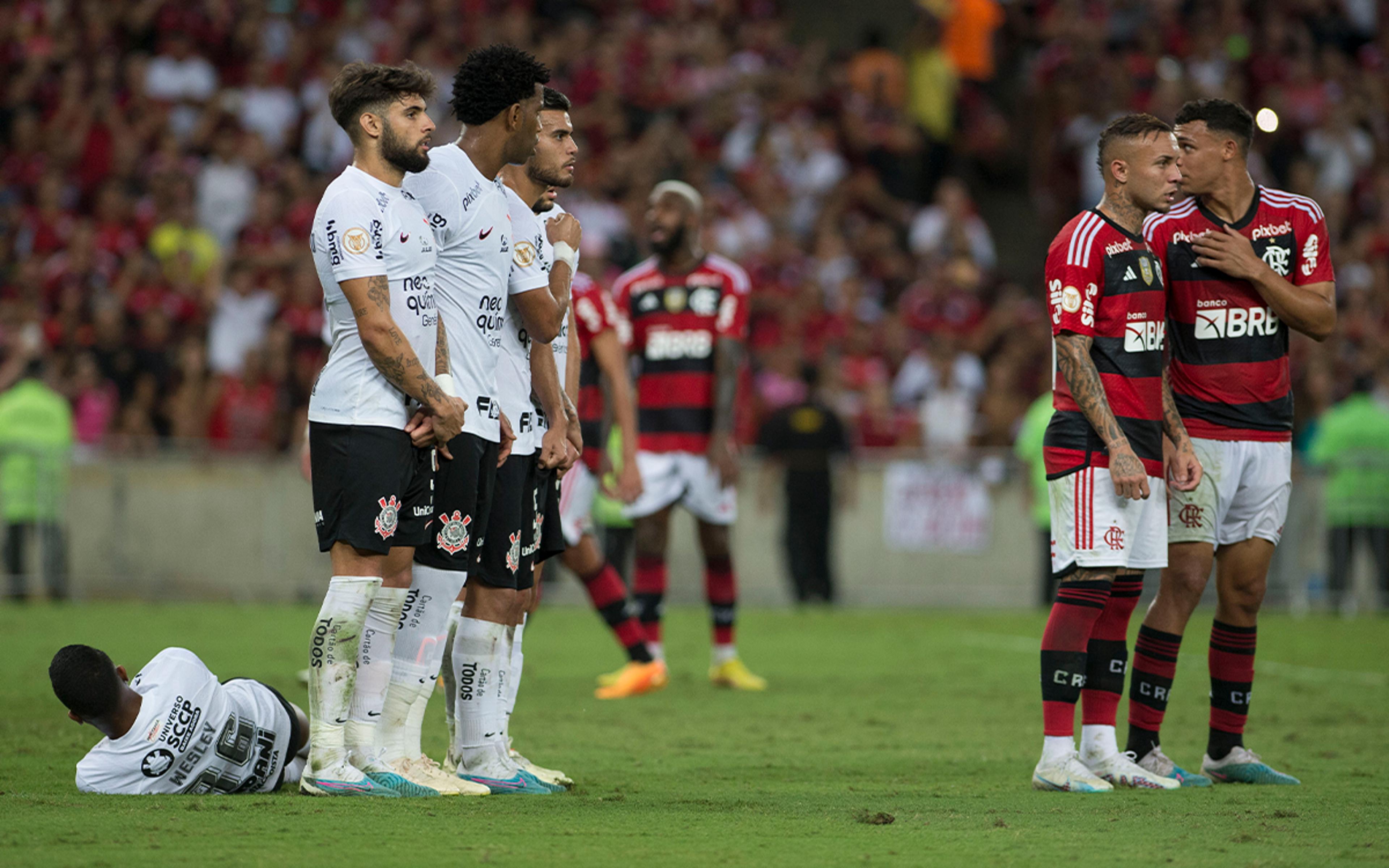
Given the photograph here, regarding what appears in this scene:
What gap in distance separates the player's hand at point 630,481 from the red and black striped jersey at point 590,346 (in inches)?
12.7

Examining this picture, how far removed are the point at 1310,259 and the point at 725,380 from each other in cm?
460

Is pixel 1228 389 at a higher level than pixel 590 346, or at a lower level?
lower

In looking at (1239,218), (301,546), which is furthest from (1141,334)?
(301,546)

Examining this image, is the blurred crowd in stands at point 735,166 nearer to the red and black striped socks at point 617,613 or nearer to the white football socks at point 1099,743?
the red and black striped socks at point 617,613

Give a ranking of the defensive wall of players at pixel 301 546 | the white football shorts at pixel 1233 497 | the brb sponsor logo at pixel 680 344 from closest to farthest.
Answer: the white football shorts at pixel 1233 497
the brb sponsor logo at pixel 680 344
the defensive wall of players at pixel 301 546

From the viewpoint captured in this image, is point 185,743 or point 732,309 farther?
point 732,309

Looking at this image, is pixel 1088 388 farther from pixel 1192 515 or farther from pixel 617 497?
pixel 617 497

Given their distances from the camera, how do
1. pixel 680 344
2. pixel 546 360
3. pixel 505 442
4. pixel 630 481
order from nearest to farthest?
pixel 505 442 < pixel 546 360 < pixel 630 481 < pixel 680 344

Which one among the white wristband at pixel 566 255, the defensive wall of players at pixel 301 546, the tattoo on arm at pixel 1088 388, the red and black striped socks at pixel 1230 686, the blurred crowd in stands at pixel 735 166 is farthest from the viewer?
the blurred crowd in stands at pixel 735 166

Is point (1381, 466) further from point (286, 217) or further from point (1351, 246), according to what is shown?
point (286, 217)

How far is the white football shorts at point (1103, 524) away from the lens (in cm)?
632

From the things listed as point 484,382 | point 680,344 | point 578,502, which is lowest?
point 578,502

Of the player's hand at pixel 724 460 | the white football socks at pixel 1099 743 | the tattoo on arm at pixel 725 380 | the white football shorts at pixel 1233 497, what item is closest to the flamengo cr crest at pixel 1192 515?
the white football shorts at pixel 1233 497

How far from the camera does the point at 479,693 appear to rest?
615 cm
